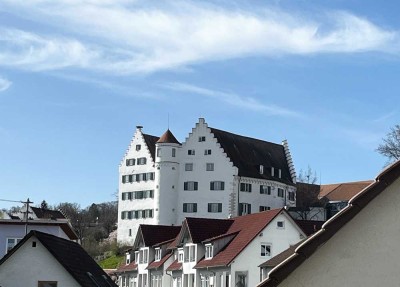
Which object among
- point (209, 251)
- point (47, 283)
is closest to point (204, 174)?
point (209, 251)

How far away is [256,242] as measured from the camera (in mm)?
65812

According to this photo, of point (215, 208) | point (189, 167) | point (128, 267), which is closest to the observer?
point (128, 267)

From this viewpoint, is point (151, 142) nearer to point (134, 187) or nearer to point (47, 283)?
point (134, 187)

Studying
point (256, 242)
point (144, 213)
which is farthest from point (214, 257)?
point (144, 213)

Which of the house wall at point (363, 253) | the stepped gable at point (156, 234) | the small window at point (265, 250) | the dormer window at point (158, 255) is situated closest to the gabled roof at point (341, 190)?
the stepped gable at point (156, 234)

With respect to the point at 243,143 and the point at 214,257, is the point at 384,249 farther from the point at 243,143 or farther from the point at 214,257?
the point at 243,143

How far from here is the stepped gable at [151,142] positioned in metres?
121

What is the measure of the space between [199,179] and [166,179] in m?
5.54

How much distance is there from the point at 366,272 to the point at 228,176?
10539cm

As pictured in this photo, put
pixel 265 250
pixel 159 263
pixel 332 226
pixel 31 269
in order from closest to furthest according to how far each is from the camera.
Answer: pixel 332 226 < pixel 31 269 < pixel 265 250 < pixel 159 263

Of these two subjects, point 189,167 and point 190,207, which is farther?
point 189,167

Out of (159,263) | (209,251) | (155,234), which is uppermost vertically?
(155,234)

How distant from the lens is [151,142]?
124m

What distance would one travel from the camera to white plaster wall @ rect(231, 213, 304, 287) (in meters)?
64.0
